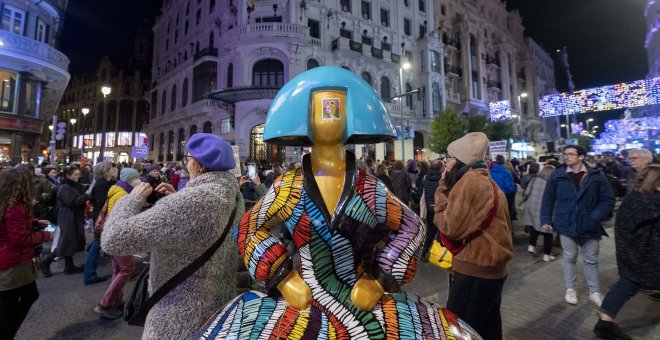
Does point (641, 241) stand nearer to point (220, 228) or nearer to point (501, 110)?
point (220, 228)

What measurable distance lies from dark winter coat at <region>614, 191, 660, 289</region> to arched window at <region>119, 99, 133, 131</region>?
174ft

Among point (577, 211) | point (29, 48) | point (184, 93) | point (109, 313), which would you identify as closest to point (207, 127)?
point (184, 93)

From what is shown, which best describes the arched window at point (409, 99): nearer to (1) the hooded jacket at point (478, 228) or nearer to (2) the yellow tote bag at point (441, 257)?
(1) the hooded jacket at point (478, 228)

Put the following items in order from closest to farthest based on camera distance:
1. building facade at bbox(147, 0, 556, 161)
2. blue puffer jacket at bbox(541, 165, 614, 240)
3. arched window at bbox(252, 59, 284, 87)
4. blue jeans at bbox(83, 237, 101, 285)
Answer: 1. blue puffer jacket at bbox(541, 165, 614, 240)
2. blue jeans at bbox(83, 237, 101, 285)
3. building facade at bbox(147, 0, 556, 161)
4. arched window at bbox(252, 59, 284, 87)

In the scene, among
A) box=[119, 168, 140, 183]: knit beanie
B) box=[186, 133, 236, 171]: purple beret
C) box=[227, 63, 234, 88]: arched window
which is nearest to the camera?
box=[186, 133, 236, 171]: purple beret

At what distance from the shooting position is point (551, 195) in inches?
173

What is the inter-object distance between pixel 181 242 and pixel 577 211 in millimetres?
4612

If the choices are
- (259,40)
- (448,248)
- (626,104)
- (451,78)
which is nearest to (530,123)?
(451,78)

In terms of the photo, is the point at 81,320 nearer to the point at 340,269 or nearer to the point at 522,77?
the point at 340,269

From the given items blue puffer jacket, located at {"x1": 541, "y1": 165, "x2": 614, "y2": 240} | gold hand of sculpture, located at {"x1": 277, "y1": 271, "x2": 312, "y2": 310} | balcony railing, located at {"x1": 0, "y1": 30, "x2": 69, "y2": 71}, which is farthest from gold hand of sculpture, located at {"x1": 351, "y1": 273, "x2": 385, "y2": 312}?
balcony railing, located at {"x1": 0, "y1": 30, "x2": 69, "y2": 71}

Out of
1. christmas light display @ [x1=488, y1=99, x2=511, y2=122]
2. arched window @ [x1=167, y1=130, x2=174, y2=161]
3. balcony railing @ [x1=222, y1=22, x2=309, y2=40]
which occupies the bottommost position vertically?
arched window @ [x1=167, y1=130, x2=174, y2=161]

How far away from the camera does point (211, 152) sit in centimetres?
177

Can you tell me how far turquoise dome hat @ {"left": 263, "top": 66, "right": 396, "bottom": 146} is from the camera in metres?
1.54

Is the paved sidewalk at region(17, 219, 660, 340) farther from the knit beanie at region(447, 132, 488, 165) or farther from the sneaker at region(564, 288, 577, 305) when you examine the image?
the knit beanie at region(447, 132, 488, 165)
